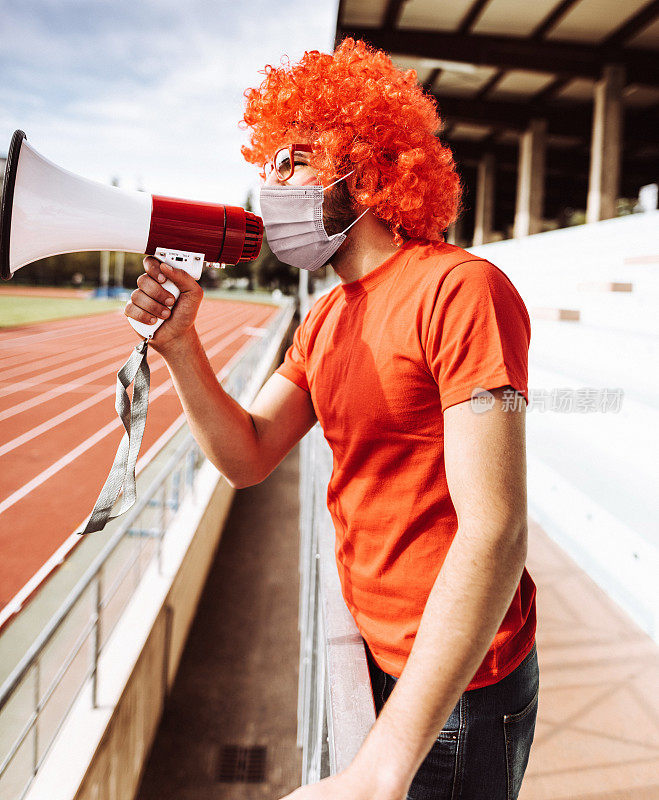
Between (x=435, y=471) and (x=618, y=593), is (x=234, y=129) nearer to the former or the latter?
(x=435, y=471)

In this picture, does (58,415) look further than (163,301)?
Yes

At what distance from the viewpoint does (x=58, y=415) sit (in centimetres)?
173

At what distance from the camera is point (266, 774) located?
6.11m

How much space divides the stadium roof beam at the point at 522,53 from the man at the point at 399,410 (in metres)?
7.70

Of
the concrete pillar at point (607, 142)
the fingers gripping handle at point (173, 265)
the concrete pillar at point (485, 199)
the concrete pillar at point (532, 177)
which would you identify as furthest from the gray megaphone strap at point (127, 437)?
the concrete pillar at point (485, 199)

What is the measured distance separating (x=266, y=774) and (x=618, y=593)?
4748 mm

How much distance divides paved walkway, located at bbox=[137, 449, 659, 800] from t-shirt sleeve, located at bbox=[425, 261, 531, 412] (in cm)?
187

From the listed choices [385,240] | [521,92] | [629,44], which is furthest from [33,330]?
[521,92]

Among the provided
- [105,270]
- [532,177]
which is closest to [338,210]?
[105,270]

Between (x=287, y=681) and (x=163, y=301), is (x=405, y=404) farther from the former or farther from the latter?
(x=287, y=681)

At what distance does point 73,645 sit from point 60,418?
367cm

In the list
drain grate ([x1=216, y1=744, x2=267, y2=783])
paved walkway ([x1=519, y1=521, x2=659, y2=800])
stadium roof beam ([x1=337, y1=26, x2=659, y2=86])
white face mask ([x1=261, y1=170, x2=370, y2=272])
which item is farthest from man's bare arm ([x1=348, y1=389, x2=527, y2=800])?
stadium roof beam ([x1=337, y1=26, x2=659, y2=86])

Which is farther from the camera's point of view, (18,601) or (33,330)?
(18,601)

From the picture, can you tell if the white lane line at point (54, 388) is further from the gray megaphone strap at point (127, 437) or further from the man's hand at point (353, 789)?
the man's hand at point (353, 789)
